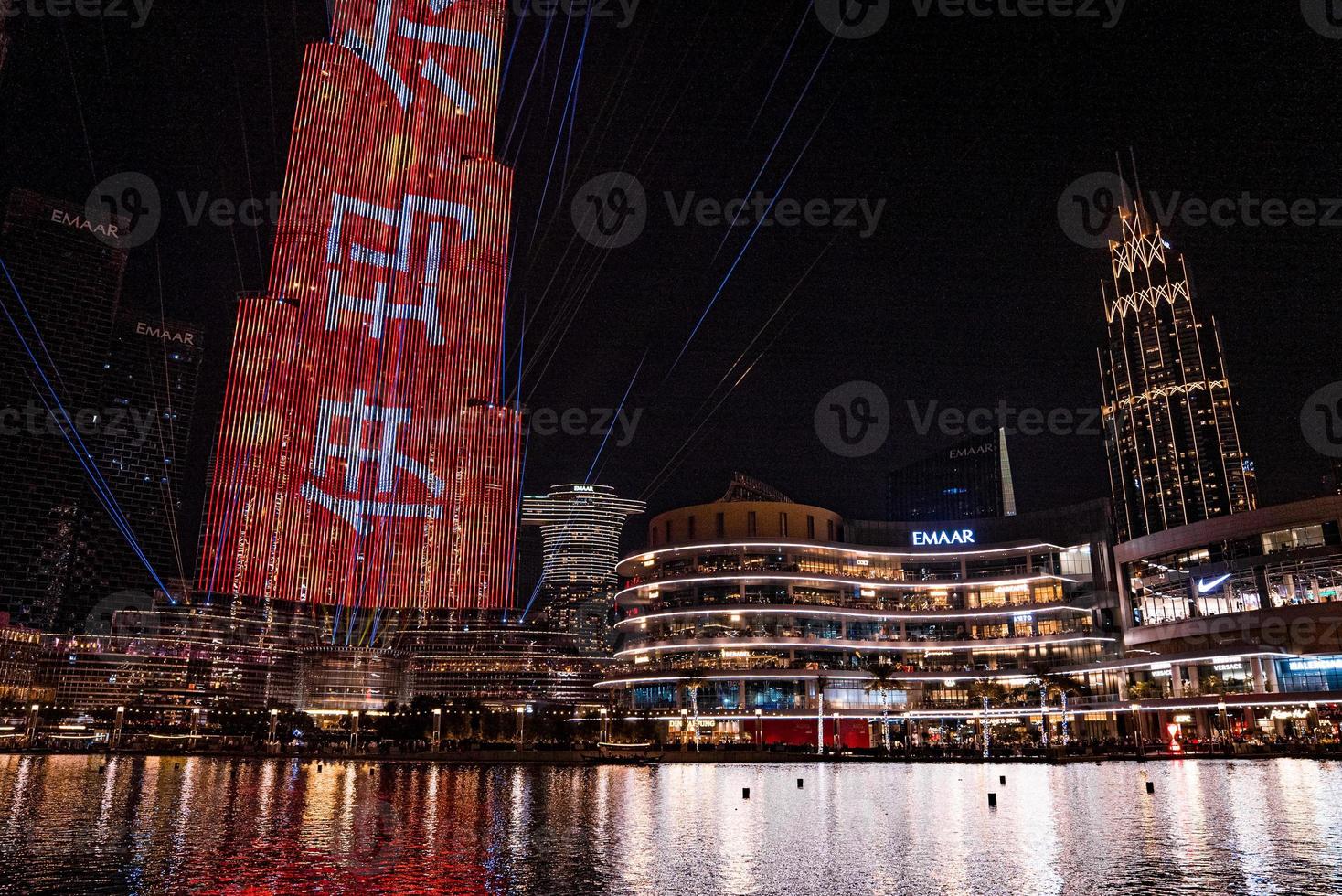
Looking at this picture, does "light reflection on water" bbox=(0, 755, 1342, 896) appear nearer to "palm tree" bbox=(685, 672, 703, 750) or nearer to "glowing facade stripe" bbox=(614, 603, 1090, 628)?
"palm tree" bbox=(685, 672, 703, 750)

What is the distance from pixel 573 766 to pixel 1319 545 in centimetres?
8291

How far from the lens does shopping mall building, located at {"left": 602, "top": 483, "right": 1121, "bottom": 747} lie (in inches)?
4867

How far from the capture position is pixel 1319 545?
101750mm

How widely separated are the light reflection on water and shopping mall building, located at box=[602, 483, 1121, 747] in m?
73.1

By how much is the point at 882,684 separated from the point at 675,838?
92349 millimetres

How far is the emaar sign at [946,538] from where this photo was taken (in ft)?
460

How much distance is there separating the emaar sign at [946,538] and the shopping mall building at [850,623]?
0.63 ft

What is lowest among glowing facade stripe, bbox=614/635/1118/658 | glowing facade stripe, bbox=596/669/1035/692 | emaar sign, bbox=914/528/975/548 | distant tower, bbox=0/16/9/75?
glowing facade stripe, bbox=596/669/1035/692

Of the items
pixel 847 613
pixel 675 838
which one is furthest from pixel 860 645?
pixel 675 838

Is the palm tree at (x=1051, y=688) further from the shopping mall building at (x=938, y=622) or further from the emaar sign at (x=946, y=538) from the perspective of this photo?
the emaar sign at (x=946, y=538)

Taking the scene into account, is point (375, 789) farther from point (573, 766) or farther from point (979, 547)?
point (979, 547)

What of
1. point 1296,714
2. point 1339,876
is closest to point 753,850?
point 1339,876

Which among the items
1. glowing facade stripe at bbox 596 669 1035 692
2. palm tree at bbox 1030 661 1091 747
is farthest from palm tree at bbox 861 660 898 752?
palm tree at bbox 1030 661 1091 747

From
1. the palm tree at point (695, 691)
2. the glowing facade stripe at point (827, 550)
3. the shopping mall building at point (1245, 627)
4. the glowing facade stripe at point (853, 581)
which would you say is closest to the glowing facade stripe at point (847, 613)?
the glowing facade stripe at point (853, 581)
